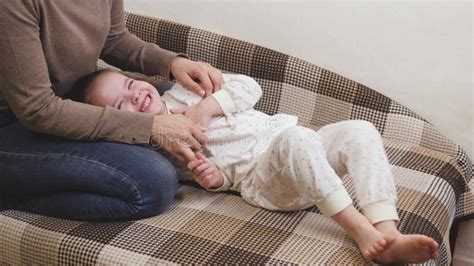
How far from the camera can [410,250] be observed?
3.80 ft

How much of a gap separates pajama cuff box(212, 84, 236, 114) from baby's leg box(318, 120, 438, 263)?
245 mm

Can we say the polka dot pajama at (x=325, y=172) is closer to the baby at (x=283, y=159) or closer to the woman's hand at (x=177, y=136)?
the baby at (x=283, y=159)

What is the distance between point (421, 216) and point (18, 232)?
2.85 feet


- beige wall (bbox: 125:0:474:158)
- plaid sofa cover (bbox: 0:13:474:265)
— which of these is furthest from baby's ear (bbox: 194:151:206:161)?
beige wall (bbox: 125:0:474:158)

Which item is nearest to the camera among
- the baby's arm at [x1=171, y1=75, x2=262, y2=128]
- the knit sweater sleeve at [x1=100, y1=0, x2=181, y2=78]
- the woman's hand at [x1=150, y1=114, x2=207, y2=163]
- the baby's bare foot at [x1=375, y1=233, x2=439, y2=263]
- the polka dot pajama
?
the baby's bare foot at [x1=375, y1=233, x2=439, y2=263]

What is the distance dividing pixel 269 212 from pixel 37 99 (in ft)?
1.81

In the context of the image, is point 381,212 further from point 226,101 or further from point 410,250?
point 226,101

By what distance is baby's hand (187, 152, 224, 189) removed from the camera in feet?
4.59

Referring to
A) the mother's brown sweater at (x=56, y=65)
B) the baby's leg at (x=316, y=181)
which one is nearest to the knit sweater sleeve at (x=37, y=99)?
the mother's brown sweater at (x=56, y=65)

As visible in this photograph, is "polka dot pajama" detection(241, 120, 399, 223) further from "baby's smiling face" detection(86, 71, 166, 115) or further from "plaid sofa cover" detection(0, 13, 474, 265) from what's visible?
"baby's smiling face" detection(86, 71, 166, 115)

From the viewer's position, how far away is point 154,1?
→ 6.79ft

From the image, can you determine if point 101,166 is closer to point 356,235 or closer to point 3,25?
point 3,25


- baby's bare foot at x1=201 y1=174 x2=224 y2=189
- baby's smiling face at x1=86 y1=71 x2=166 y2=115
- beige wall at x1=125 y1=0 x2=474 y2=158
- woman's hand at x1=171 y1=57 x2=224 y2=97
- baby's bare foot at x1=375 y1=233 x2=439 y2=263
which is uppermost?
beige wall at x1=125 y1=0 x2=474 y2=158

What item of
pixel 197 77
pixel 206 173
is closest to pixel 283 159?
pixel 206 173
